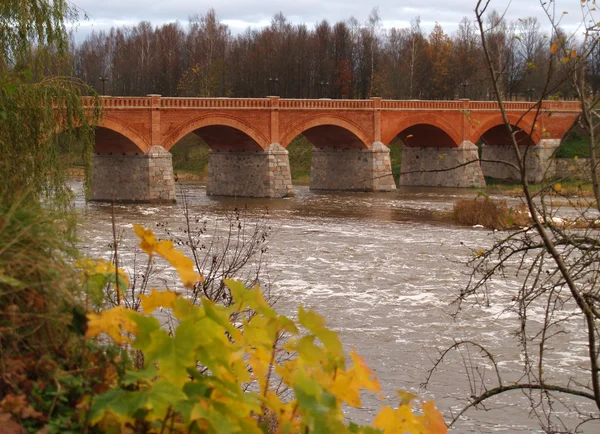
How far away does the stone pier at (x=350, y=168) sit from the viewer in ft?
135

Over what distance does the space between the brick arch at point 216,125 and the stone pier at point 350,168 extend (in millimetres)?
5505

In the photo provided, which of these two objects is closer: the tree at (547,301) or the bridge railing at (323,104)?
the tree at (547,301)

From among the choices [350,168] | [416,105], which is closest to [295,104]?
[350,168]

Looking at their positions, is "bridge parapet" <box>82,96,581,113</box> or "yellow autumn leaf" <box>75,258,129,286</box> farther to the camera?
"bridge parapet" <box>82,96,581,113</box>

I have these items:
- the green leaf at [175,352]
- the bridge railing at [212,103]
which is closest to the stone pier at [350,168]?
the bridge railing at [212,103]

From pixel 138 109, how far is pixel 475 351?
2498 centimetres

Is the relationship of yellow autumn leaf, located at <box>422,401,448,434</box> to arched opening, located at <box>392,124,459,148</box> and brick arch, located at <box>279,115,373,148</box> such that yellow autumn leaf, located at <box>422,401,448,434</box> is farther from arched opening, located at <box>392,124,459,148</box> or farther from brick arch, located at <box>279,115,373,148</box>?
arched opening, located at <box>392,124,459,148</box>

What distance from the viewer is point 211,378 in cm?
238

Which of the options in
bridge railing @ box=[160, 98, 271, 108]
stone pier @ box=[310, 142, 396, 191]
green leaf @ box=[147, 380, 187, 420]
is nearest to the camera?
green leaf @ box=[147, 380, 187, 420]

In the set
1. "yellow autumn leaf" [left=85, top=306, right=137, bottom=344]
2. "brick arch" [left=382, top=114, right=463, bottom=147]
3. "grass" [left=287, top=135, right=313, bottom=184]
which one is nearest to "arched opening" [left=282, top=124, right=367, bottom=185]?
"brick arch" [left=382, top=114, right=463, bottom=147]

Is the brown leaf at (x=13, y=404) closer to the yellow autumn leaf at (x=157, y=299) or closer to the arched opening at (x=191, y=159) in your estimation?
the yellow autumn leaf at (x=157, y=299)

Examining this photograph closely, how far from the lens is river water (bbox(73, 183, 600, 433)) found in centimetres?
993

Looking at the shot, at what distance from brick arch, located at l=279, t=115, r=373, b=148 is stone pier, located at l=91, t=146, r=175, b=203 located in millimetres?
6355

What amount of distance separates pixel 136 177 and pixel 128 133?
6.33 ft
